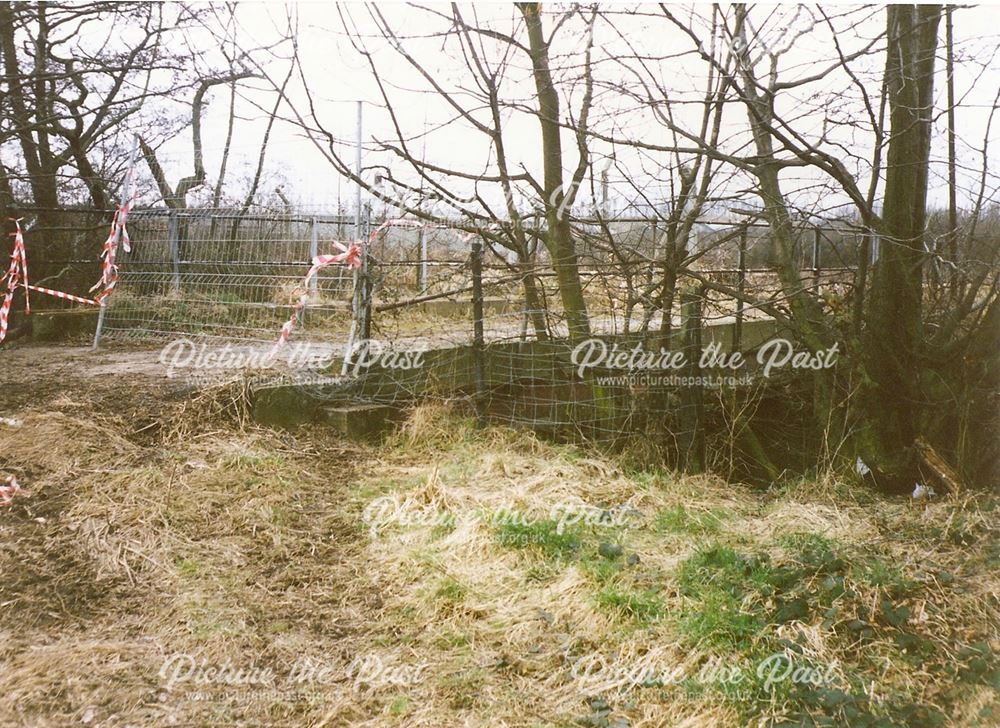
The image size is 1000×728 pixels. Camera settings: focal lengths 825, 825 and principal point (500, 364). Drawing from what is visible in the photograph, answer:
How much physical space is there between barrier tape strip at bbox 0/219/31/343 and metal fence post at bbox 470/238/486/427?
15.7 feet

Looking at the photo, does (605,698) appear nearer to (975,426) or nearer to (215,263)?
(975,426)

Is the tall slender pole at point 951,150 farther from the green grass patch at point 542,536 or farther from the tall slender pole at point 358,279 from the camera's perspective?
the tall slender pole at point 358,279

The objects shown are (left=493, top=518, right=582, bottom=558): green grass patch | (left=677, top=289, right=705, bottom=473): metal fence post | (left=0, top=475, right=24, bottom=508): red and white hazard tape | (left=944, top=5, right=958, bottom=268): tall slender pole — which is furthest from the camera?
(left=677, top=289, right=705, bottom=473): metal fence post

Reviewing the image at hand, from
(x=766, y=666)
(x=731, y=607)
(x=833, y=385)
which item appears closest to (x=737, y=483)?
(x=833, y=385)

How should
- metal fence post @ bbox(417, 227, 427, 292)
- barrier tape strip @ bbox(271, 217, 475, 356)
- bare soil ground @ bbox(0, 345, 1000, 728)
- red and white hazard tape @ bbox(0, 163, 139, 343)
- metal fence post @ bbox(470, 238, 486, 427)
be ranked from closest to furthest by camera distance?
bare soil ground @ bbox(0, 345, 1000, 728)
metal fence post @ bbox(470, 238, 486, 427)
barrier tape strip @ bbox(271, 217, 475, 356)
metal fence post @ bbox(417, 227, 427, 292)
red and white hazard tape @ bbox(0, 163, 139, 343)

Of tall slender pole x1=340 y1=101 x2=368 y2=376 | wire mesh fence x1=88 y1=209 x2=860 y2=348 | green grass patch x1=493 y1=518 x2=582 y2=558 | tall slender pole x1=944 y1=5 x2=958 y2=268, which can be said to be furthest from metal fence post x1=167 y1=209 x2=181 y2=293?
tall slender pole x1=944 y1=5 x2=958 y2=268

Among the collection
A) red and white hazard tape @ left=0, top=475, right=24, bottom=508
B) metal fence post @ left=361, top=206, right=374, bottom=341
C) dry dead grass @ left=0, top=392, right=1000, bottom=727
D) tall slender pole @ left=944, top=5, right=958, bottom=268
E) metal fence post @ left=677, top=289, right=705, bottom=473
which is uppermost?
tall slender pole @ left=944, top=5, right=958, bottom=268

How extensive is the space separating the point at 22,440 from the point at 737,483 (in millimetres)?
5098

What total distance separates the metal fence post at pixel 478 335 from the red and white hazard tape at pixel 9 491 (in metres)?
3.32

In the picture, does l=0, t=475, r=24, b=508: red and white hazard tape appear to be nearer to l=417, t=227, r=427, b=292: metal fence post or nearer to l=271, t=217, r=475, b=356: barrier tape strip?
l=271, t=217, r=475, b=356: barrier tape strip

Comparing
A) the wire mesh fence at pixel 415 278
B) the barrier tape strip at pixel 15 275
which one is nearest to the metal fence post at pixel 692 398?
the wire mesh fence at pixel 415 278

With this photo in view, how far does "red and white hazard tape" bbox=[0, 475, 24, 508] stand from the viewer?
4.81m

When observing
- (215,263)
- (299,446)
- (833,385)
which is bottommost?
(299,446)

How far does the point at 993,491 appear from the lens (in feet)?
16.4
